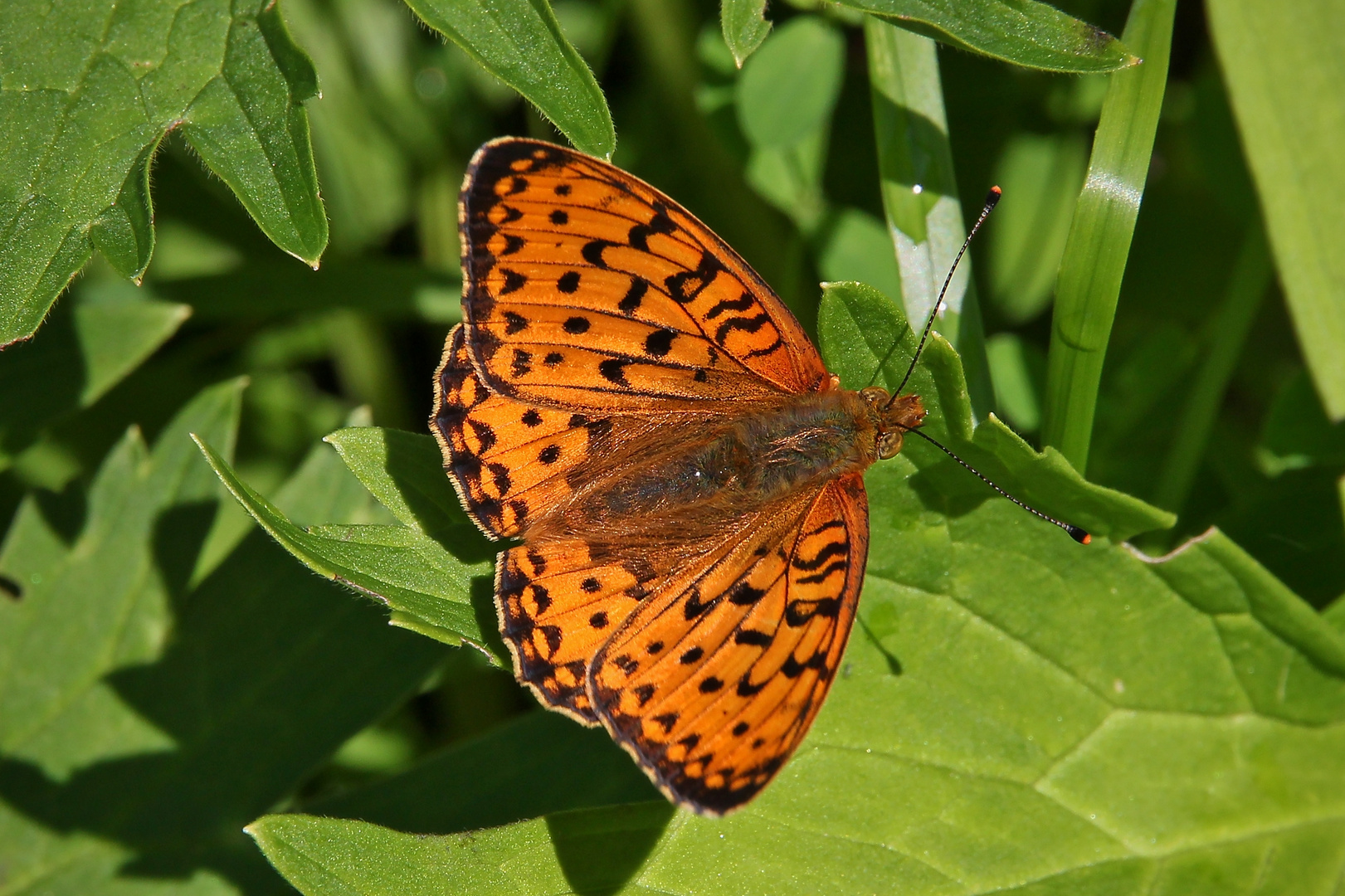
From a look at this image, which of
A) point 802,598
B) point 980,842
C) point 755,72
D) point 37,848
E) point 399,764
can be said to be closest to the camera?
point 802,598

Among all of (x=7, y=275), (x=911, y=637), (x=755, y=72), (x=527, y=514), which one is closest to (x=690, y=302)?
(x=527, y=514)

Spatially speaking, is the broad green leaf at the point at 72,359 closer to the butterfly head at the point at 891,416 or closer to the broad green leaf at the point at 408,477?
the broad green leaf at the point at 408,477

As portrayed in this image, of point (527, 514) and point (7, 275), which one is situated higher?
point (7, 275)

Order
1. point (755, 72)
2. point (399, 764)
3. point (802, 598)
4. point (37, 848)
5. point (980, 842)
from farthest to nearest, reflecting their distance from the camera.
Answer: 1. point (399, 764)
2. point (755, 72)
3. point (37, 848)
4. point (980, 842)
5. point (802, 598)

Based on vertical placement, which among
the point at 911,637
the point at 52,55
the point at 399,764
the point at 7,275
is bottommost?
the point at 399,764

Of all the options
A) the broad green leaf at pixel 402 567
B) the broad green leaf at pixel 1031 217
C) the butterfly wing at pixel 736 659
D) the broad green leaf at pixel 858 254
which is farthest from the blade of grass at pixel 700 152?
the broad green leaf at pixel 402 567

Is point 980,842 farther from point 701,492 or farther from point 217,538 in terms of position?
point 217,538

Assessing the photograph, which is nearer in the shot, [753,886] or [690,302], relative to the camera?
[753,886]
